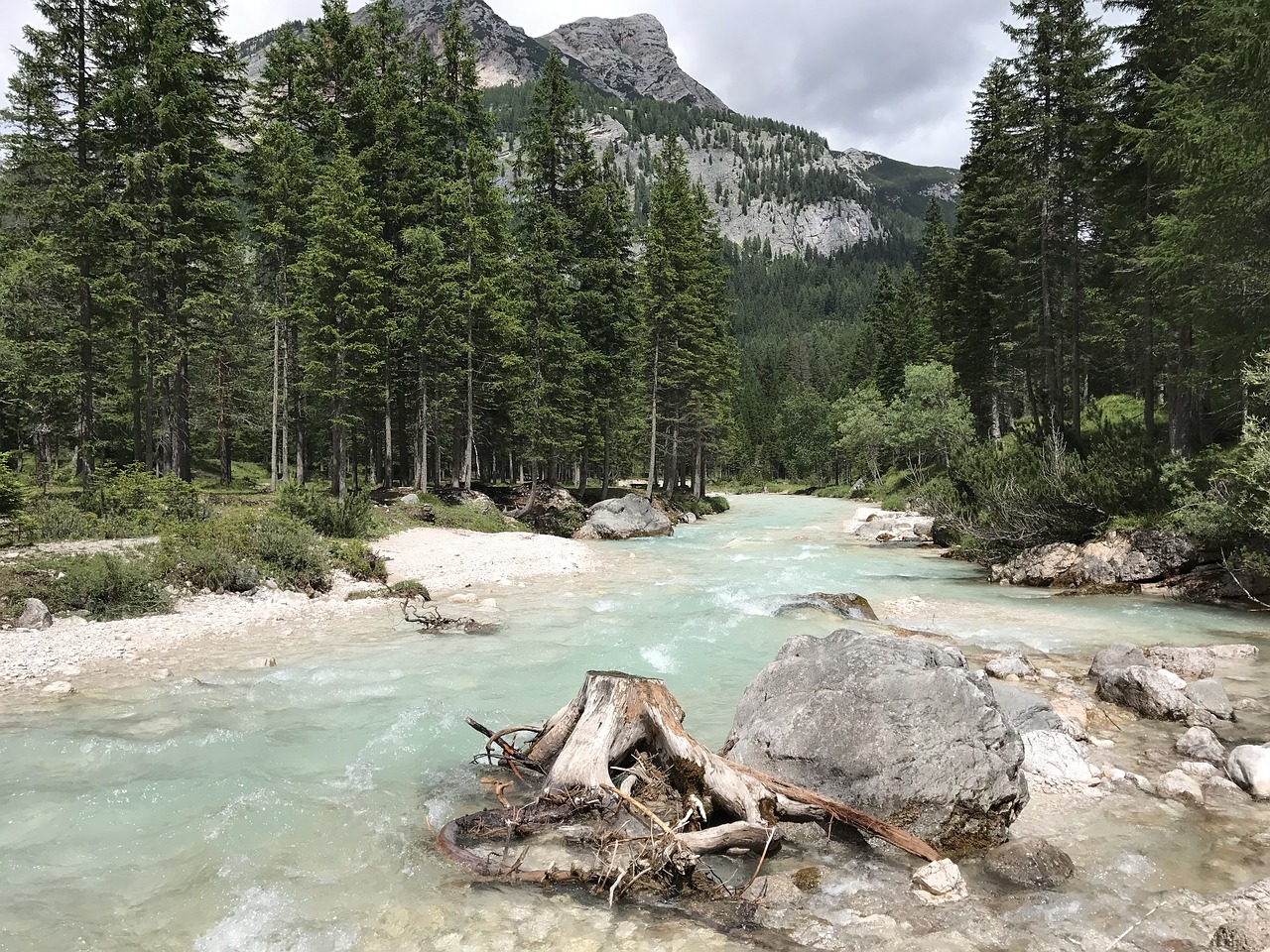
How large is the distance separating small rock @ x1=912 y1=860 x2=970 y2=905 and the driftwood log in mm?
224

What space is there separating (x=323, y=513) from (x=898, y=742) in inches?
685

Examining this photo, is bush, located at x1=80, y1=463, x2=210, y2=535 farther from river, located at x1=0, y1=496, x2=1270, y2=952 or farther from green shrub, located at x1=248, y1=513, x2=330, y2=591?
river, located at x1=0, y1=496, x2=1270, y2=952

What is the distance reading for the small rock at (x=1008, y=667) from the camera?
884 centimetres

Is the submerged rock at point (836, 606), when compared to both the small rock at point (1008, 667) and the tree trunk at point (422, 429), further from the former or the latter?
the tree trunk at point (422, 429)

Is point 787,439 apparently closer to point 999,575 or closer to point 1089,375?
point 1089,375

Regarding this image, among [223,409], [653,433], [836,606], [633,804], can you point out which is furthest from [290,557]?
[223,409]

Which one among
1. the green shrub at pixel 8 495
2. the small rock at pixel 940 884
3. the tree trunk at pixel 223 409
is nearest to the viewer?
the small rock at pixel 940 884

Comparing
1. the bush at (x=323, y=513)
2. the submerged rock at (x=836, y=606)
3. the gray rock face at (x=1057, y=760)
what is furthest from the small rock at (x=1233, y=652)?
the bush at (x=323, y=513)

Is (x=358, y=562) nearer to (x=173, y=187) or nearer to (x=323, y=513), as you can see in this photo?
(x=323, y=513)

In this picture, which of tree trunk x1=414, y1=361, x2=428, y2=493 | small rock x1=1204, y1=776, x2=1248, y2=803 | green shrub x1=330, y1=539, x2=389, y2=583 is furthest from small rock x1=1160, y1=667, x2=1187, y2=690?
tree trunk x1=414, y1=361, x2=428, y2=493

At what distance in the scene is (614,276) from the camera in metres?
36.2

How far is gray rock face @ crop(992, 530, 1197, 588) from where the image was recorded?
1448 cm

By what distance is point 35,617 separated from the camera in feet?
33.3

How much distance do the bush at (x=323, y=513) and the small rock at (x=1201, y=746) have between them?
18.2m
